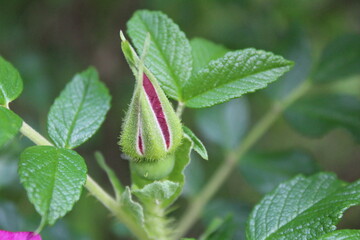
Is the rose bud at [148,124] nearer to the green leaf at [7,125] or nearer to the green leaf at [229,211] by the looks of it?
the green leaf at [7,125]

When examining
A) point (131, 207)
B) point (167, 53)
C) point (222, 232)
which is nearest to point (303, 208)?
point (222, 232)

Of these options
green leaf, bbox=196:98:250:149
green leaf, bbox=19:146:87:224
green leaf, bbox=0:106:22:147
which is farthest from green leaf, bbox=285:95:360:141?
green leaf, bbox=0:106:22:147

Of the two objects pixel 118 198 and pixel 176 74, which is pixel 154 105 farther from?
pixel 118 198

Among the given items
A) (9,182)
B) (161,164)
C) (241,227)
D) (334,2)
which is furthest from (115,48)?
(161,164)

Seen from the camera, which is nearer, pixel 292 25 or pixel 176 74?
pixel 176 74

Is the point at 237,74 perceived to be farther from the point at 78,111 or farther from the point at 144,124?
the point at 78,111

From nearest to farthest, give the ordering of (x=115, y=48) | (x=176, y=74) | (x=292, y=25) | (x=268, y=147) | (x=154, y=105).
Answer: (x=154, y=105), (x=176, y=74), (x=292, y=25), (x=268, y=147), (x=115, y=48)

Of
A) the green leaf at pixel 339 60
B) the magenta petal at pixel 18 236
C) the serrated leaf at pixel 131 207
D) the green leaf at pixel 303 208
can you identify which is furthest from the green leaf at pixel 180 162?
the green leaf at pixel 339 60
